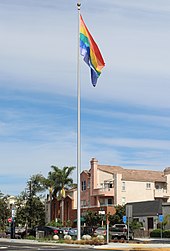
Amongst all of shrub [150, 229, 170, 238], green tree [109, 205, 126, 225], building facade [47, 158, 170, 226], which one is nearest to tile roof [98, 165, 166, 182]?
building facade [47, 158, 170, 226]

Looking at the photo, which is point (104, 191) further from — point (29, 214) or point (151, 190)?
point (29, 214)

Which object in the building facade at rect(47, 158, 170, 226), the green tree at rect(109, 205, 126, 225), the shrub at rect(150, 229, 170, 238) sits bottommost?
the shrub at rect(150, 229, 170, 238)

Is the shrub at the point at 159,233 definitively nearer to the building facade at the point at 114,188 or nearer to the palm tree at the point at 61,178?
the building facade at the point at 114,188

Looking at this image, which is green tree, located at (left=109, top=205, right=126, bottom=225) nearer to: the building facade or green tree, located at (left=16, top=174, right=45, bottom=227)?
the building facade

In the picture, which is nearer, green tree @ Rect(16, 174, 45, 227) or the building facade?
green tree @ Rect(16, 174, 45, 227)

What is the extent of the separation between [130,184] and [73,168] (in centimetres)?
1127

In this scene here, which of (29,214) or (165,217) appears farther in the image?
(165,217)

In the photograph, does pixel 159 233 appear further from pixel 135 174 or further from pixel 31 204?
pixel 135 174

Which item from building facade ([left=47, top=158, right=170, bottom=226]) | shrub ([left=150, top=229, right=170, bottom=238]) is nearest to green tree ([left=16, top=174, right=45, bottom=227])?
shrub ([left=150, top=229, right=170, bottom=238])

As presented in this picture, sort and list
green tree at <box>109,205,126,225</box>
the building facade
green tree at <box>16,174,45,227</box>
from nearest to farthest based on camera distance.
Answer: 1. green tree at <box>16,174,45,227</box>
2. green tree at <box>109,205,126,225</box>
3. the building facade

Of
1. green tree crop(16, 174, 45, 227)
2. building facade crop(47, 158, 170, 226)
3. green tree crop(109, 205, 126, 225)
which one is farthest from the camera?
building facade crop(47, 158, 170, 226)

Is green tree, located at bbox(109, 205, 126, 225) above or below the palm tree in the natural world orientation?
below

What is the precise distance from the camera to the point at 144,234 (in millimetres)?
66562

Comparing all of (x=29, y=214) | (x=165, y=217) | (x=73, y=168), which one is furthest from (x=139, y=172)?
(x=29, y=214)
